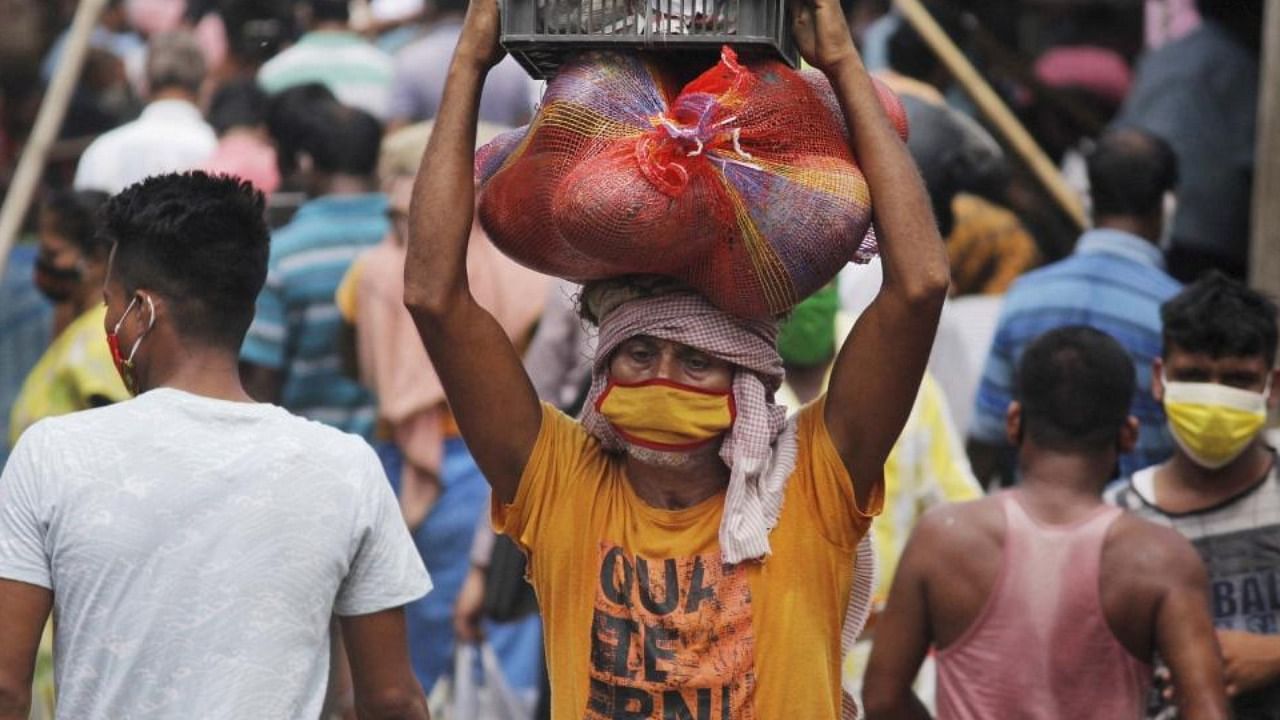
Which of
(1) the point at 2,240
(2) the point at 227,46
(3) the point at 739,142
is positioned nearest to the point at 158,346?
(3) the point at 739,142

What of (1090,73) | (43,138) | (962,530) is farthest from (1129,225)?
(43,138)

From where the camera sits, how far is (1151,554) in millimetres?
4898

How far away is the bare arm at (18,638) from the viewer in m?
3.90

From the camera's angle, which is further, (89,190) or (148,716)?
(89,190)

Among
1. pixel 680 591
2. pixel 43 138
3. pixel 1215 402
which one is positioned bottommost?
pixel 680 591

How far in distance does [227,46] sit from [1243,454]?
22.4 feet

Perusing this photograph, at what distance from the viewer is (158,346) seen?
4.16 m

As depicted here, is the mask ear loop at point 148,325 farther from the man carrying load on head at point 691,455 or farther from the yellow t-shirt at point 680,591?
the yellow t-shirt at point 680,591

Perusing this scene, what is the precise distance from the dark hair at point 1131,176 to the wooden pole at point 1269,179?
1.24 meters

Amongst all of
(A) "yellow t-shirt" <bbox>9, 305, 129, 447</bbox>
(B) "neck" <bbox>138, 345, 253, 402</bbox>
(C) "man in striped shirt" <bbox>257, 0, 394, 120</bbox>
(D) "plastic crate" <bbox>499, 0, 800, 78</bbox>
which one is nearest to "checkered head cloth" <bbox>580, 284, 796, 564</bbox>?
(D) "plastic crate" <bbox>499, 0, 800, 78</bbox>

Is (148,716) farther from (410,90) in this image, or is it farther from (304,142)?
(410,90)

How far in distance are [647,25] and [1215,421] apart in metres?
2.19

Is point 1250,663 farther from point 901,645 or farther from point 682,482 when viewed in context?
point 682,482

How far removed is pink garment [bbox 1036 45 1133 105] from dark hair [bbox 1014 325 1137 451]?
534 cm
